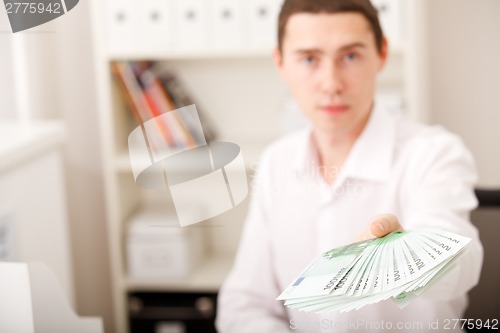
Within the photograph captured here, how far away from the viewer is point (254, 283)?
0.93 metres

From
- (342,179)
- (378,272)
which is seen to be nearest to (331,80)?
(342,179)

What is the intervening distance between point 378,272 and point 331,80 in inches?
9.4

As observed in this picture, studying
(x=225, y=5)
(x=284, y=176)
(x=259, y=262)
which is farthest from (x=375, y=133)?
(x=225, y=5)

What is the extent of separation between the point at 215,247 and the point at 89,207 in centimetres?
21

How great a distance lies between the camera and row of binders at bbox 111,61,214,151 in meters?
0.88

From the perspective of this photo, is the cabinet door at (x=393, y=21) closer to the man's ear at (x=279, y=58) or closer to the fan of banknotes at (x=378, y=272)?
the man's ear at (x=279, y=58)

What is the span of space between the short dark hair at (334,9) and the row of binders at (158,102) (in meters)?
0.16

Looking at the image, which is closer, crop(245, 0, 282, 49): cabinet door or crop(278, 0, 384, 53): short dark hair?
crop(278, 0, 384, 53): short dark hair

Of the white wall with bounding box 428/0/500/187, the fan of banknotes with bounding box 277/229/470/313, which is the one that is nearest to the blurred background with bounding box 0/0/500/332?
the white wall with bounding box 428/0/500/187

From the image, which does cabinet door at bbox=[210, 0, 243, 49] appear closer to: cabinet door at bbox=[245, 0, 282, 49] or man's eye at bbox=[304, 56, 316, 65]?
cabinet door at bbox=[245, 0, 282, 49]

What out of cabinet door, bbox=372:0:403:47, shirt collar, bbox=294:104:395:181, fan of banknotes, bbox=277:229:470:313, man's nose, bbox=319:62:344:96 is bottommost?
fan of banknotes, bbox=277:229:470:313

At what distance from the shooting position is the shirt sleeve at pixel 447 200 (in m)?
0.79

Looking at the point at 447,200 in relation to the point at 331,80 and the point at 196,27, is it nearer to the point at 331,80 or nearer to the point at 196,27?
the point at 331,80

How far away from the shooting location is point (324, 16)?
0.80 meters
